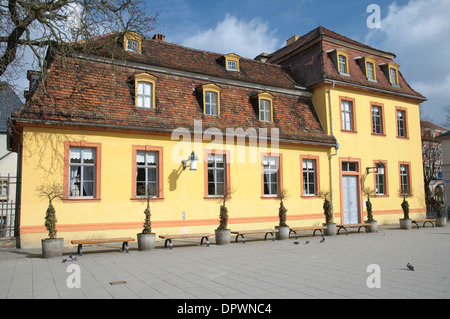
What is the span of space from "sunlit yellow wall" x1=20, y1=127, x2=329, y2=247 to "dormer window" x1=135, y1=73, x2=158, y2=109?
57.2 inches

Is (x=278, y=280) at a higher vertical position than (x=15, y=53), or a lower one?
lower

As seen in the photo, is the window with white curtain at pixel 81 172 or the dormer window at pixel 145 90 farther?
the dormer window at pixel 145 90

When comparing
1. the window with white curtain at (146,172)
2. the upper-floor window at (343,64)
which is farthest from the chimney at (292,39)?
the window with white curtain at (146,172)

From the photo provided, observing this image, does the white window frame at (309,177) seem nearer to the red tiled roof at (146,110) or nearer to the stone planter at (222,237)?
the red tiled roof at (146,110)

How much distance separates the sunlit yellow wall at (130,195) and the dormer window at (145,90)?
1.45 metres

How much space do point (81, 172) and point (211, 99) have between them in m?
6.36

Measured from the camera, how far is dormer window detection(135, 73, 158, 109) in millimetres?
16000

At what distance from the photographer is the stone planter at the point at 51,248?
11211 mm

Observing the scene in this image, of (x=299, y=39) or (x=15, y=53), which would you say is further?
(x=299, y=39)

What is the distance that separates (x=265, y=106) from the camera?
19.3m
